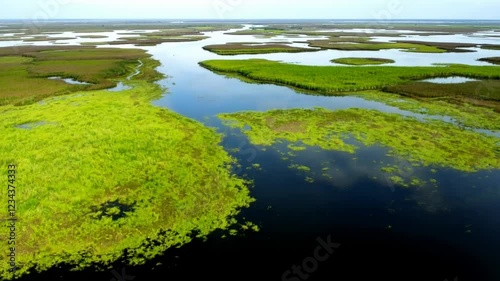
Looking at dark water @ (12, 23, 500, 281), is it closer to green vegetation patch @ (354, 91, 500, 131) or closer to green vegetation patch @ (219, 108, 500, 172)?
green vegetation patch @ (219, 108, 500, 172)

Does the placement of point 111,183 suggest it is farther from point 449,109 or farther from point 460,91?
point 460,91

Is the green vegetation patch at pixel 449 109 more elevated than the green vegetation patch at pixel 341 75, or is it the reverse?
the green vegetation patch at pixel 341 75

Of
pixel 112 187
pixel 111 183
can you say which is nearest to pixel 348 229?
pixel 112 187

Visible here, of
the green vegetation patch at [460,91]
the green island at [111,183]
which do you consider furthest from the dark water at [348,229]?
the green vegetation patch at [460,91]

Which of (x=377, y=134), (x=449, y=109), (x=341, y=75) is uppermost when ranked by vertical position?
(x=341, y=75)

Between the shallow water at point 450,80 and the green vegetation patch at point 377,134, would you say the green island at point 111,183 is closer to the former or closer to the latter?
the green vegetation patch at point 377,134

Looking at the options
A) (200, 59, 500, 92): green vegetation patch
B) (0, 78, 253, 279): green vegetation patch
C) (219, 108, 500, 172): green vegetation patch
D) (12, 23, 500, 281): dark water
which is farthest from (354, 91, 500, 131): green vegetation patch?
(0, 78, 253, 279): green vegetation patch
